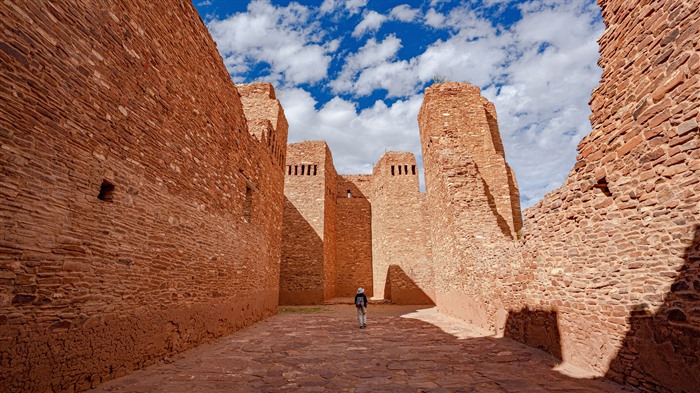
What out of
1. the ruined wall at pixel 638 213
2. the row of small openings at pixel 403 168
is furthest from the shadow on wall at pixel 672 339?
the row of small openings at pixel 403 168

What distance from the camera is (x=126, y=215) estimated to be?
15.9 feet

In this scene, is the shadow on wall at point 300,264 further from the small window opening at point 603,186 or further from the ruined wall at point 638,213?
the small window opening at point 603,186

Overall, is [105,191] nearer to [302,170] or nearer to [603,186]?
[603,186]

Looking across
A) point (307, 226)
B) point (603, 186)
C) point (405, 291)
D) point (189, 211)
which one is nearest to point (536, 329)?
point (603, 186)

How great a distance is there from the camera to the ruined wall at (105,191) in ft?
10.9

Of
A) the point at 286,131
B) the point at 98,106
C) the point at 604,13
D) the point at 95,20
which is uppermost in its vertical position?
the point at 286,131

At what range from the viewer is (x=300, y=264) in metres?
20.0

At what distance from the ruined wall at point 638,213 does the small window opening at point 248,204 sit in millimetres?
8402

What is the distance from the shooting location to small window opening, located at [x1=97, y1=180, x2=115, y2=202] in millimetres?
4488

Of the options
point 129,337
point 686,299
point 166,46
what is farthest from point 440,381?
point 166,46

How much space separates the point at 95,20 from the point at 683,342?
27.2 feet

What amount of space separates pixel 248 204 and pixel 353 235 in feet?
50.9

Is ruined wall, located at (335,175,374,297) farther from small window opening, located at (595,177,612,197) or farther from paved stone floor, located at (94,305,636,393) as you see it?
small window opening, located at (595,177,612,197)

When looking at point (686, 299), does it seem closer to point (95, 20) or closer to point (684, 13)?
point (684, 13)
